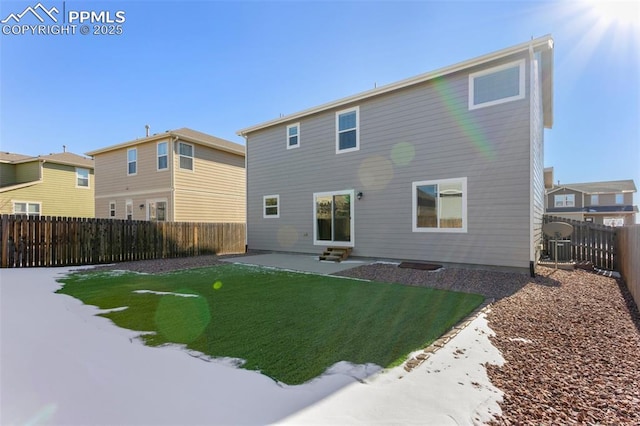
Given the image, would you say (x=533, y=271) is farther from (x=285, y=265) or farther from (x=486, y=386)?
(x=285, y=265)

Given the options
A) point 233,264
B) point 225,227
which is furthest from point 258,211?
point 233,264

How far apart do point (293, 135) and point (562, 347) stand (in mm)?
10566

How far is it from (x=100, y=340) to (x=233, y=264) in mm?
6402

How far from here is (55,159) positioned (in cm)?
1941

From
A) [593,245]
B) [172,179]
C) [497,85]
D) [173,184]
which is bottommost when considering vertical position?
[593,245]

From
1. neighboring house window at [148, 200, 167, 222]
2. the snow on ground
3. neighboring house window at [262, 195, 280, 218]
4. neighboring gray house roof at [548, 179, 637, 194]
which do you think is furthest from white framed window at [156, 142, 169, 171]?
neighboring gray house roof at [548, 179, 637, 194]

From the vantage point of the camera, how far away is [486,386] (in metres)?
2.40

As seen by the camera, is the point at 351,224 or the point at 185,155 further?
the point at 185,155

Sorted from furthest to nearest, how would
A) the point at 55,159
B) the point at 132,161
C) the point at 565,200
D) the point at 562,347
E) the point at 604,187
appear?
the point at 604,187 → the point at 565,200 → the point at 55,159 → the point at 132,161 → the point at 562,347

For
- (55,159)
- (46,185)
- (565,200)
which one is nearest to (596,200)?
(565,200)

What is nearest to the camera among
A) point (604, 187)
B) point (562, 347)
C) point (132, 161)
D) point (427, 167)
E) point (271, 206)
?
point (562, 347)

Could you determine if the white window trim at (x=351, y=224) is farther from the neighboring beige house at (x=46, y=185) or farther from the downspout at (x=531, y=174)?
the neighboring beige house at (x=46, y=185)

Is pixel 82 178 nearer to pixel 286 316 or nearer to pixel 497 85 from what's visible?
pixel 286 316

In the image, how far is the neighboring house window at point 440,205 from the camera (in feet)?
26.8
